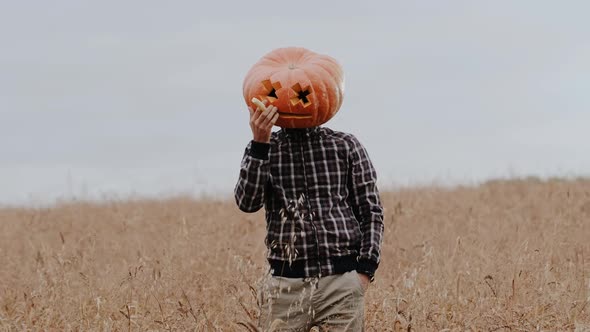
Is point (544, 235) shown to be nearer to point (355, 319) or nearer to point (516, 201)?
point (516, 201)

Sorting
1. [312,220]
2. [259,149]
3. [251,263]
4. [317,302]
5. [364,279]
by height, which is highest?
[259,149]

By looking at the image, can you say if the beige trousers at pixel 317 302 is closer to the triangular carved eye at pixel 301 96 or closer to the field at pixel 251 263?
the field at pixel 251 263

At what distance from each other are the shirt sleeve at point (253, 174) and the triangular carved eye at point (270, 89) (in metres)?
0.26

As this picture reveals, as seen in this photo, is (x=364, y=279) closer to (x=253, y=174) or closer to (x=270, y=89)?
(x=253, y=174)

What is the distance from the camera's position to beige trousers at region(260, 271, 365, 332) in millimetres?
4145

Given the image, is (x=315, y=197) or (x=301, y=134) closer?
(x=315, y=197)

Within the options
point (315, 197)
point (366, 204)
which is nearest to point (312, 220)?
point (315, 197)

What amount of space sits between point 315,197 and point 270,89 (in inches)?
25.0

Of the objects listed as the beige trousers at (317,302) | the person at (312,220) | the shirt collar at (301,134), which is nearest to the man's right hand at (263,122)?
the person at (312,220)

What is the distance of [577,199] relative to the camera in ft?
40.0

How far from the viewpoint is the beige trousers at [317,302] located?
4145 millimetres

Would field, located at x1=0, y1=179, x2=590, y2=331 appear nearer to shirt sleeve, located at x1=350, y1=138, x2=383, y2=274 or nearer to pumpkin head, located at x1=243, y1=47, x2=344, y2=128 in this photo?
shirt sleeve, located at x1=350, y1=138, x2=383, y2=274

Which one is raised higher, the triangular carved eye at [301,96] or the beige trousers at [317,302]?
the triangular carved eye at [301,96]

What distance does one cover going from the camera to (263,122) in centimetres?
405
